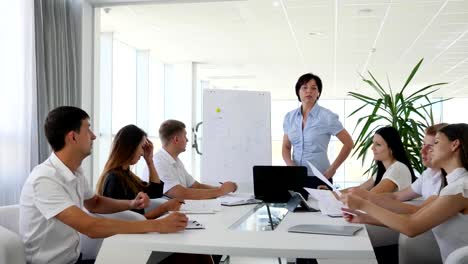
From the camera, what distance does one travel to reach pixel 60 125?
201cm

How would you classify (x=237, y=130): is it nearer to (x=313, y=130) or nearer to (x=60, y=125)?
(x=313, y=130)

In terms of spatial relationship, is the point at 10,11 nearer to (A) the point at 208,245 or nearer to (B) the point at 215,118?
(B) the point at 215,118

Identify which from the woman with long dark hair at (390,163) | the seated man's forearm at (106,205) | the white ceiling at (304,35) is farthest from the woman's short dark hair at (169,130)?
the white ceiling at (304,35)

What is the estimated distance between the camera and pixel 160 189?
3.09 m

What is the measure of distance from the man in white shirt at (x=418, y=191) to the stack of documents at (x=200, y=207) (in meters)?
0.69

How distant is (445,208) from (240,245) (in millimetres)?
869

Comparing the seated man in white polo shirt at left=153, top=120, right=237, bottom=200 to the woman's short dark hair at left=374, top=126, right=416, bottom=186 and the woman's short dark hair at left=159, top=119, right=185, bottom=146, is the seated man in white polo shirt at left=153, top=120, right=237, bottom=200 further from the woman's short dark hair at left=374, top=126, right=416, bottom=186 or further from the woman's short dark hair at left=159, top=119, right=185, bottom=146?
the woman's short dark hair at left=374, top=126, right=416, bottom=186

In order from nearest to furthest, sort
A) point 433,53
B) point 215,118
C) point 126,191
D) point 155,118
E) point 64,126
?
point 64,126
point 126,191
point 215,118
point 433,53
point 155,118

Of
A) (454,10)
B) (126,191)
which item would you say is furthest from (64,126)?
(454,10)

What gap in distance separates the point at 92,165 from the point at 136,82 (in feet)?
11.7

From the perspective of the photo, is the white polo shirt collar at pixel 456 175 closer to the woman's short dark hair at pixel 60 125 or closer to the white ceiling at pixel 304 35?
the woman's short dark hair at pixel 60 125

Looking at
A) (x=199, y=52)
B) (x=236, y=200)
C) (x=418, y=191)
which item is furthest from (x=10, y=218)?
(x=199, y=52)

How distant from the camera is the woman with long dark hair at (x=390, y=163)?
9.34 feet

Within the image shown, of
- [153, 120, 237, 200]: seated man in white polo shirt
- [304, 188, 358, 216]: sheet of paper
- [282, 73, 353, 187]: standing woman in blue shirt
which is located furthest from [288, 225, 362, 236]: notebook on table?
[282, 73, 353, 187]: standing woman in blue shirt
